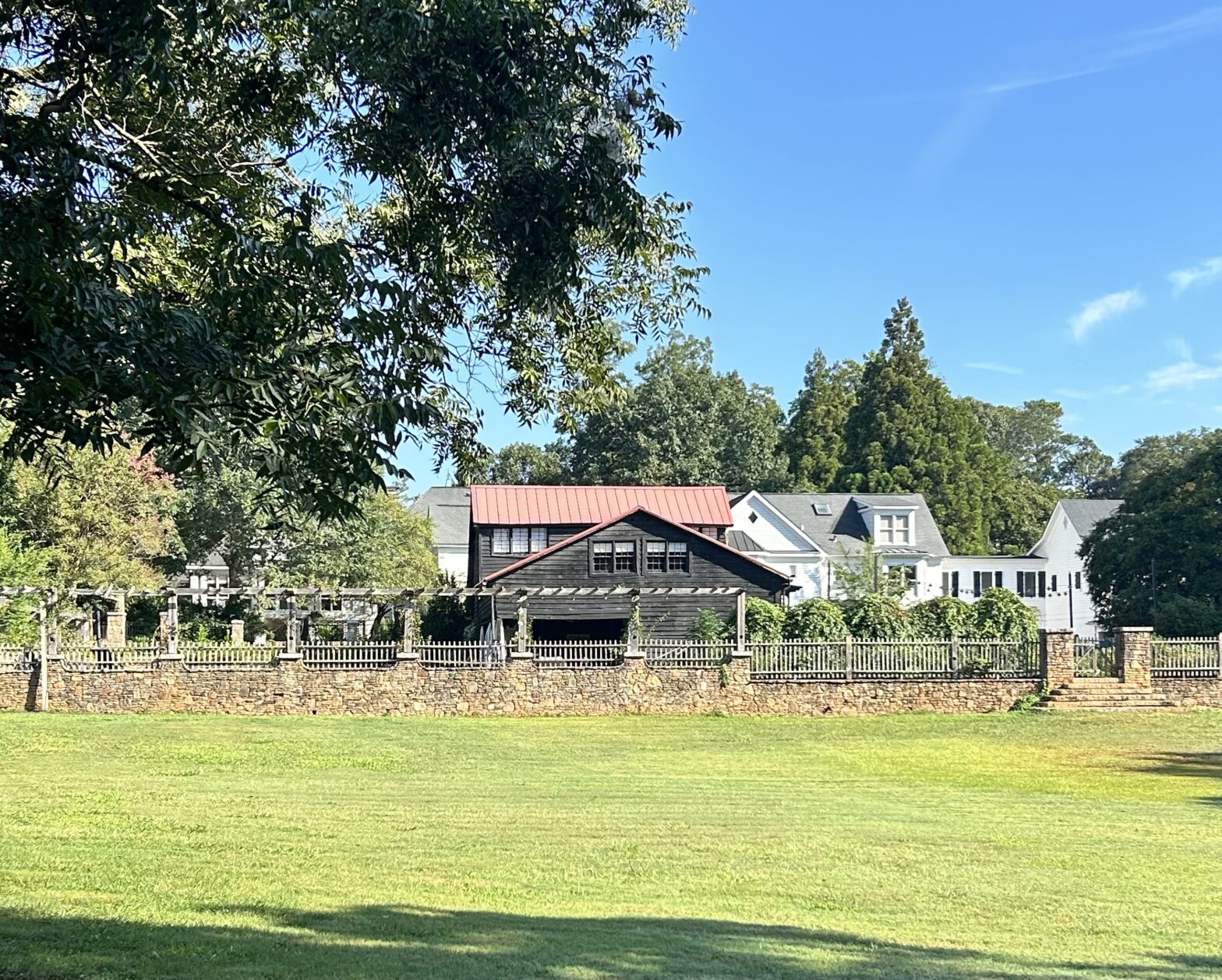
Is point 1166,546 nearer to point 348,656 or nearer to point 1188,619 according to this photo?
point 1188,619

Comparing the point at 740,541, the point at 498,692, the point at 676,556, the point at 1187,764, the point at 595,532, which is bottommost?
the point at 1187,764

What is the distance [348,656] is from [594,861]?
63.5 feet

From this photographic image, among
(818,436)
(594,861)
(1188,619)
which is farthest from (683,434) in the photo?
(594,861)

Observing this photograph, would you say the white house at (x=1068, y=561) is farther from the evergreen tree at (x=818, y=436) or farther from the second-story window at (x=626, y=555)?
the second-story window at (x=626, y=555)

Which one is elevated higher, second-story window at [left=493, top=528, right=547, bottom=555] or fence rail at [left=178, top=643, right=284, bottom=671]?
second-story window at [left=493, top=528, right=547, bottom=555]

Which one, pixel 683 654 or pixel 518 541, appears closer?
pixel 683 654

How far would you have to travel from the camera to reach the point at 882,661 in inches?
1251

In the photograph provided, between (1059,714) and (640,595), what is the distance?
15.8 metres

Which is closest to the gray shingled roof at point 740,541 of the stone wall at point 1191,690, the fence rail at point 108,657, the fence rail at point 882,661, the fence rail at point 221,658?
the fence rail at point 882,661

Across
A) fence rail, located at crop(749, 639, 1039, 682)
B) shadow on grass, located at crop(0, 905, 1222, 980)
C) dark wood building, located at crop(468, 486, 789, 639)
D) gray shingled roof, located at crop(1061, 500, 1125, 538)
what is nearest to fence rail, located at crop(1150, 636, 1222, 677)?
fence rail, located at crop(749, 639, 1039, 682)

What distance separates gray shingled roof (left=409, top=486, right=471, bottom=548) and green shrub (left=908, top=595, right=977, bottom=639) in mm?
40658

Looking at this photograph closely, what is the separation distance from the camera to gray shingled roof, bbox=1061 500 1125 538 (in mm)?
63969

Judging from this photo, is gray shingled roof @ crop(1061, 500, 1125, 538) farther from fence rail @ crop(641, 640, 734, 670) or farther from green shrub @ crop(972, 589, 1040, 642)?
fence rail @ crop(641, 640, 734, 670)

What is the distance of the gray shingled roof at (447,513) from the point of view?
2916 inches
